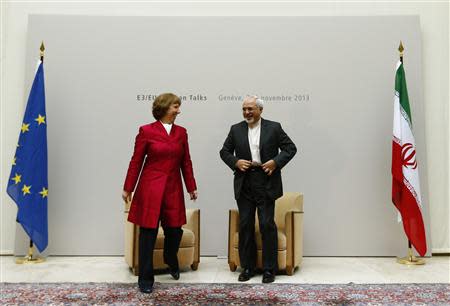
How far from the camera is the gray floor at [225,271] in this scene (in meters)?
4.20

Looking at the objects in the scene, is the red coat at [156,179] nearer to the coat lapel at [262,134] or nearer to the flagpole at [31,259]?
the coat lapel at [262,134]

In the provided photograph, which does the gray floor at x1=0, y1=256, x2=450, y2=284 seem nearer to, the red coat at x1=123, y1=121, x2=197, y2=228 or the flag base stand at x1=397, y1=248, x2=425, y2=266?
the flag base stand at x1=397, y1=248, x2=425, y2=266

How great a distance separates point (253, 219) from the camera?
4238 millimetres

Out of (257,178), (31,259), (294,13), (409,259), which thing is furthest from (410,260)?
(31,259)

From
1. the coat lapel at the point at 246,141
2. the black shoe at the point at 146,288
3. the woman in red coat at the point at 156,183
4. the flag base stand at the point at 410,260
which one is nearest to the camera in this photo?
the black shoe at the point at 146,288

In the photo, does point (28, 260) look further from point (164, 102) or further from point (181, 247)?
point (164, 102)

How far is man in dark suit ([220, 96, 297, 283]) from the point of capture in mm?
4148

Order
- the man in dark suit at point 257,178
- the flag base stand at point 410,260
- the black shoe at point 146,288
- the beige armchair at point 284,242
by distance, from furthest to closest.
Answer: the flag base stand at point 410,260 → the beige armchair at point 284,242 → the man in dark suit at point 257,178 → the black shoe at point 146,288

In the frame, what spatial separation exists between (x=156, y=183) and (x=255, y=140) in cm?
101

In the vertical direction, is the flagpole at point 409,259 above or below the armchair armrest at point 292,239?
below

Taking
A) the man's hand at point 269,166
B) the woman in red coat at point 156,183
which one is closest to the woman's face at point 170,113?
the woman in red coat at point 156,183

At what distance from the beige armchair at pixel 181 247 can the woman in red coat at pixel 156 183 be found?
0.40m

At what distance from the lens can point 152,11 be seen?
225 inches

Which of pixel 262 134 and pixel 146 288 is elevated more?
pixel 262 134
